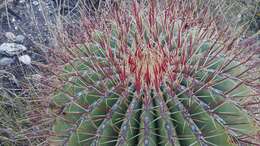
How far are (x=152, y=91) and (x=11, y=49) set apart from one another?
166cm

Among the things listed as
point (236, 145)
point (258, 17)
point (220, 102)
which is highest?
point (220, 102)

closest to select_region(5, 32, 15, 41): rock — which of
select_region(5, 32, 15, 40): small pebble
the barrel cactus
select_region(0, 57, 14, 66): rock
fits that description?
select_region(5, 32, 15, 40): small pebble

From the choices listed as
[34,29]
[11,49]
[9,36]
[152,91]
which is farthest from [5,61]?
[152,91]

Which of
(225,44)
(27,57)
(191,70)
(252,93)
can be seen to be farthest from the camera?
(27,57)

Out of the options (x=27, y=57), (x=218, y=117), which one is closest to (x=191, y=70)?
(x=218, y=117)

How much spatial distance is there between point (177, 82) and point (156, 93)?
9 cm

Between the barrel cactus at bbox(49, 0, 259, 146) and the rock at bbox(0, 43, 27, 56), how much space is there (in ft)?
3.93

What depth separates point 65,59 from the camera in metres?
2.13

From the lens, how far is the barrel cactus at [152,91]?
1.69m

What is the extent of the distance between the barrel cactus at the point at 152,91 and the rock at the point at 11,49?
3.93 feet

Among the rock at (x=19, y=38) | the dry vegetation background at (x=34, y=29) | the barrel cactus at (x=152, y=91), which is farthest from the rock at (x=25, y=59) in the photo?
the barrel cactus at (x=152, y=91)

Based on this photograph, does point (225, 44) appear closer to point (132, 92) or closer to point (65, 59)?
point (132, 92)

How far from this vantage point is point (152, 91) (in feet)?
5.82

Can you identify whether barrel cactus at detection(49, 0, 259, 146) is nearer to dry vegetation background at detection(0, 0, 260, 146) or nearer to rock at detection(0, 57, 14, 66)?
dry vegetation background at detection(0, 0, 260, 146)
